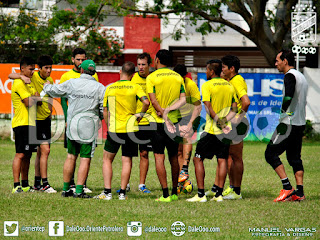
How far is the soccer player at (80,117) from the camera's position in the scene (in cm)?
903

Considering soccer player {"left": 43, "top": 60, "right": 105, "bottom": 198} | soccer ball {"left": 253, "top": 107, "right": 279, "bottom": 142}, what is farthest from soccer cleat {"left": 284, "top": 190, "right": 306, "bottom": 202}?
soccer ball {"left": 253, "top": 107, "right": 279, "bottom": 142}

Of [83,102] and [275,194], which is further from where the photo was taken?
[275,194]

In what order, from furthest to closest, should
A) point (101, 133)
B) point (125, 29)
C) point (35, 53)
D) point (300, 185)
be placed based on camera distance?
1. point (125, 29)
2. point (35, 53)
3. point (101, 133)
4. point (300, 185)

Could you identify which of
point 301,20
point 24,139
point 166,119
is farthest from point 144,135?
→ point 301,20

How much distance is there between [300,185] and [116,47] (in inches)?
696

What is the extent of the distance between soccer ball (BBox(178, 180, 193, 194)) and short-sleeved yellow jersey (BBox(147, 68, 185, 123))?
1602mm

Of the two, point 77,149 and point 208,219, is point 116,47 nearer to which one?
point 77,149

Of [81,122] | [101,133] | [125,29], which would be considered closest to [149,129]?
[81,122]

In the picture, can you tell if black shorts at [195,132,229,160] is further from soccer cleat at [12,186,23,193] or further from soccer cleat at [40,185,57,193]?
soccer cleat at [12,186,23,193]

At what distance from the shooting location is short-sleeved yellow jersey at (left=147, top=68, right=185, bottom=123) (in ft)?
28.9

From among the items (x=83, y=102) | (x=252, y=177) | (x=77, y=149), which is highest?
(x=83, y=102)

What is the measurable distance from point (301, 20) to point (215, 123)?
13.3 metres

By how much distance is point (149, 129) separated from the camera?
378 inches

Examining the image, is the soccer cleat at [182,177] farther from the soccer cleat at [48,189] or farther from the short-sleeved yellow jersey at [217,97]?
the soccer cleat at [48,189]
